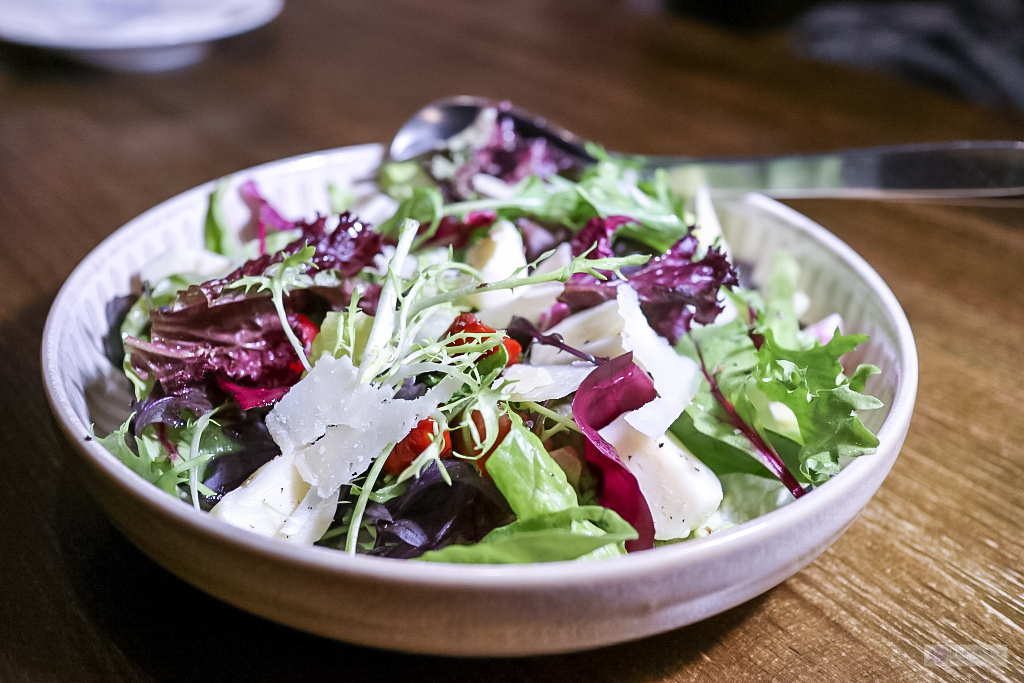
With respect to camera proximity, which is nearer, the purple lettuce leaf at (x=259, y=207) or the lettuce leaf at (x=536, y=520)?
the lettuce leaf at (x=536, y=520)

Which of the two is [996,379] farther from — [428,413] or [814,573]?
[428,413]

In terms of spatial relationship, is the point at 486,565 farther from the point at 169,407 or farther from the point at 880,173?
the point at 880,173

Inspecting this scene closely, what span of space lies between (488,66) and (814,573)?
2.00 meters

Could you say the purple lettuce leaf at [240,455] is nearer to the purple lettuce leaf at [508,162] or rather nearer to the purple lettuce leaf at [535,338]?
the purple lettuce leaf at [535,338]

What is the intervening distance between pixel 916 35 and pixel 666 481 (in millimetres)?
2940

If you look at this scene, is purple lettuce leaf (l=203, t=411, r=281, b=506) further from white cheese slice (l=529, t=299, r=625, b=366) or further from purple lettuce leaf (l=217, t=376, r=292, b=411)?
white cheese slice (l=529, t=299, r=625, b=366)

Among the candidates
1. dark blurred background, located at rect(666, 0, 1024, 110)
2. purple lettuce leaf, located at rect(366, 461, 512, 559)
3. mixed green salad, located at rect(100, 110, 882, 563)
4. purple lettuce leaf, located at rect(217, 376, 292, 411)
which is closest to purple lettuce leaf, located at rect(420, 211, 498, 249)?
mixed green salad, located at rect(100, 110, 882, 563)

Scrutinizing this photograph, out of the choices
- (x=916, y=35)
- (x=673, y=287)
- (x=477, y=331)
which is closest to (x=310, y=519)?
(x=477, y=331)

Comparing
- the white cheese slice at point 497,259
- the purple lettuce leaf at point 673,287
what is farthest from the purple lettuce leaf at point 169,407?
the purple lettuce leaf at point 673,287

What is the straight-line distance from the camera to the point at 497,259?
0.97m

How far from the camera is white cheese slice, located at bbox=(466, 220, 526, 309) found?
936mm

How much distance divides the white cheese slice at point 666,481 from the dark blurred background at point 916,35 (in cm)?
219

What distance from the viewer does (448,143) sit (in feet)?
4.68

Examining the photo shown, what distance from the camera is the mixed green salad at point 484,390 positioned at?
0.71 meters
